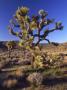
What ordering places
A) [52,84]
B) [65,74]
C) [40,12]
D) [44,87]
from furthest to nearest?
1. [40,12]
2. [65,74]
3. [52,84]
4. [44,87]

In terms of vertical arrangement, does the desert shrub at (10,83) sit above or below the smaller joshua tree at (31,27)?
below

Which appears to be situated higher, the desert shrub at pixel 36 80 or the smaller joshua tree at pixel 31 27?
the smaller joshua tree at pixel 31 27

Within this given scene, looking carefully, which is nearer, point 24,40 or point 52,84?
point 52,84

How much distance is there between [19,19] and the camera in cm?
2405

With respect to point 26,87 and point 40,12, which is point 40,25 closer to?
point 40,12

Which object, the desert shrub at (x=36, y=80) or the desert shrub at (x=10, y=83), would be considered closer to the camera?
the desert shrub at (x=10, y=83)

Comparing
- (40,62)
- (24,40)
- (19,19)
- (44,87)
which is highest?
(19,19)

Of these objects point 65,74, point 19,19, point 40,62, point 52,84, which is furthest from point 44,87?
point 19,19

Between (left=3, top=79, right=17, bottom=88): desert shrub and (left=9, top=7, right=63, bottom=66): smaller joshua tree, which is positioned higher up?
(left=9, top=7, right=63, bottom=66): smaller joshua tree

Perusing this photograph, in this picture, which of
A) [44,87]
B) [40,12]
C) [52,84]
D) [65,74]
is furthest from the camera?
[40,12]

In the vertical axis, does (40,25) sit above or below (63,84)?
above

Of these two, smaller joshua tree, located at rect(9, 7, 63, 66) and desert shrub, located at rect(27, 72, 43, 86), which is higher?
smaller joshua tree, located at rect(9, 7, 63, 66)

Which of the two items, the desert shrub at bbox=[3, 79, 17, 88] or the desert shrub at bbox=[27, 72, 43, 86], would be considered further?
the desert shrub at bbox=[27, 72, 43, 86]

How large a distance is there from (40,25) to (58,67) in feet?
13.0
